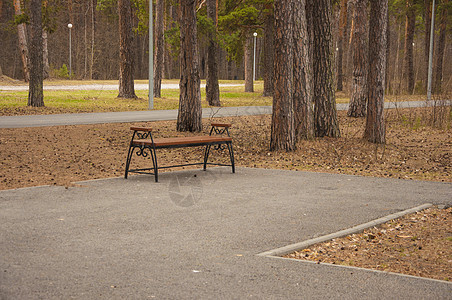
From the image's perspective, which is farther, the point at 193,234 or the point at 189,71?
the point at 189,71

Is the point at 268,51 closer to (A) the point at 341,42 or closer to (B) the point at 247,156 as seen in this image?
(A) the point at 341,42

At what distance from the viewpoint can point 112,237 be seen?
606cm

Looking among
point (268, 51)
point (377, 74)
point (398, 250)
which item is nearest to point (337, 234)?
point (398, 250)

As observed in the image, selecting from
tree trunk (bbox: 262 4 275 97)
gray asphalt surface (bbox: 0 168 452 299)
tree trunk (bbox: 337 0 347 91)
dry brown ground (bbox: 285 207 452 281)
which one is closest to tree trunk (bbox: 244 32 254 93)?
tree trunk (bbox: 262 4 275 97)

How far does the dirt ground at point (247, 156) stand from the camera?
991 centimetres

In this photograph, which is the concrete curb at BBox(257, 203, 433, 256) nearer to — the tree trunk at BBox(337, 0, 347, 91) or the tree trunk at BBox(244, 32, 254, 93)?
the tree trunk at BBox(244, 32, 254, 93)

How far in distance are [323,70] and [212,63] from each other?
37.5 ft

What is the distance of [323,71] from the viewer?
15344mm

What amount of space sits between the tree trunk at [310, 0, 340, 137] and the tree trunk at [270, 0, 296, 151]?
8.80 feet

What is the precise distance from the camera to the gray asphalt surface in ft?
15.1

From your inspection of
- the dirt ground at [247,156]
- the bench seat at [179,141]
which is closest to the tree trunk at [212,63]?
the dirt ground at [247,156]

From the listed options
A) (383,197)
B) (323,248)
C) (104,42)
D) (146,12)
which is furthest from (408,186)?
(104,42)

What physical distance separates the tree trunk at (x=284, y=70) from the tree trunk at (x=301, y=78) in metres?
0.28

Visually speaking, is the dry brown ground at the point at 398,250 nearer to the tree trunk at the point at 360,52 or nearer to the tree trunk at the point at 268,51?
the tree trunk at the point at 360,52
